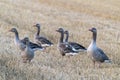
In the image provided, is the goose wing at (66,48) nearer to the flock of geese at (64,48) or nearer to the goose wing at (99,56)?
the flock of geese at (64,48)

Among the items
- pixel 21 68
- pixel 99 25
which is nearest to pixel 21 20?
pixel 99 25

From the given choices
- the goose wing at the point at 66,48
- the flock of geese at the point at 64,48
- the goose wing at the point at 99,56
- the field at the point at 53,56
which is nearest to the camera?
the field at the point at 53,56

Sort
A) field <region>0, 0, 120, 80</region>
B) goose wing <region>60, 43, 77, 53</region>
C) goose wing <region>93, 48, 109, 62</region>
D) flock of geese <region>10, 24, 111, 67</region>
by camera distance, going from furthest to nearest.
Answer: goose wing <region>60, 43, 77, 53</region> < goose wing <region>93, 48, 109, 62</region> < flock of geese <region>10, 24, 111, 67</region> < field <region>0, 0, 120, 80</region>

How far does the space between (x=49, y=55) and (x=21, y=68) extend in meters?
3.89

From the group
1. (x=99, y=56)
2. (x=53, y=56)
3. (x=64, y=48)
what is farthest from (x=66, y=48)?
(x=99, y=56)

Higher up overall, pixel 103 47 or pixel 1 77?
pixel 1 77

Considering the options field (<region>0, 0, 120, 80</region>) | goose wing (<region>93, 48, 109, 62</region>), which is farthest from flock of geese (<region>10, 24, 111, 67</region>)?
field (<region>0, 0, 120, 80</region>)

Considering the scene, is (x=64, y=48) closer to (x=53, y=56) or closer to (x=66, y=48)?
(x=66, y=48)

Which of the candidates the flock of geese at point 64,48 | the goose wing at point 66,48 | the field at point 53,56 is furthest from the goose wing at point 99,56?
the goose wing at point 66,48

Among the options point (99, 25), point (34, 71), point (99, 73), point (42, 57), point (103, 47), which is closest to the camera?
point (34, 71)

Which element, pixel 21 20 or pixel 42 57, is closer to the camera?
pixel 42 57

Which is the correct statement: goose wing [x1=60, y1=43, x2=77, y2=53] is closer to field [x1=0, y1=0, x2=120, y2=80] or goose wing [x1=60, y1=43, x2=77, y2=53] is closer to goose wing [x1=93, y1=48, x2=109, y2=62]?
field [x1=0, y1=0, x2=120, y2=80]

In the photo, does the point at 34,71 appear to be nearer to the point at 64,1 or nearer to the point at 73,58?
the point at 73,58

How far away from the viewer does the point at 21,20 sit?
20.1 m
